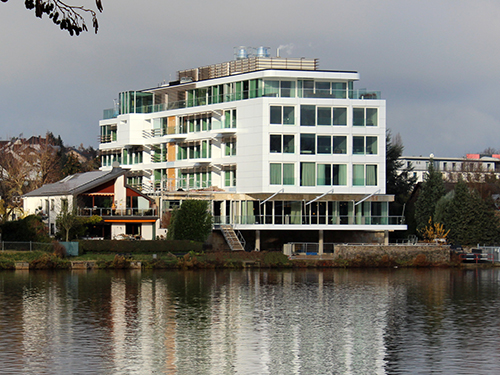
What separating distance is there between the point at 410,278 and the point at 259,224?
66.0ft

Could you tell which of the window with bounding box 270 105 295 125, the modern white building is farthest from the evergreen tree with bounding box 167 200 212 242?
the window with bounding box 270 105 295 125

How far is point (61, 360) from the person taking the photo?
24938 millimetres

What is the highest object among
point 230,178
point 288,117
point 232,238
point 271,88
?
point 271,88

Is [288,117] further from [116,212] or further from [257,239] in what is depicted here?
[116,212]

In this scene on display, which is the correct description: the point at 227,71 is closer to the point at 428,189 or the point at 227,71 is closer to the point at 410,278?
the point at 428,189

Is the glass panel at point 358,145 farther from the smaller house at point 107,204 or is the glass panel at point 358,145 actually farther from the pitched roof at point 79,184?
the pitched roof at point 79,184

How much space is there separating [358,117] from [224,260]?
21.0m

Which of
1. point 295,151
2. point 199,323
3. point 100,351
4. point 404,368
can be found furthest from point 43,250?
point 404,368

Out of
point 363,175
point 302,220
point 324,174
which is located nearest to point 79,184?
point 302,220

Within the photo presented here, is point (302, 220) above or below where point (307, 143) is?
below

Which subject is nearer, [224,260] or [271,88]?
[224,260]

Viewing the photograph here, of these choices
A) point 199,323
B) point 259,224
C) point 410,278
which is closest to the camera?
point 199,323

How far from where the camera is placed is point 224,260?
207ft

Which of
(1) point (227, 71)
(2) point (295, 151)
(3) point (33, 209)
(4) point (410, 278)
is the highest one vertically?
(1) point (227, 71)
